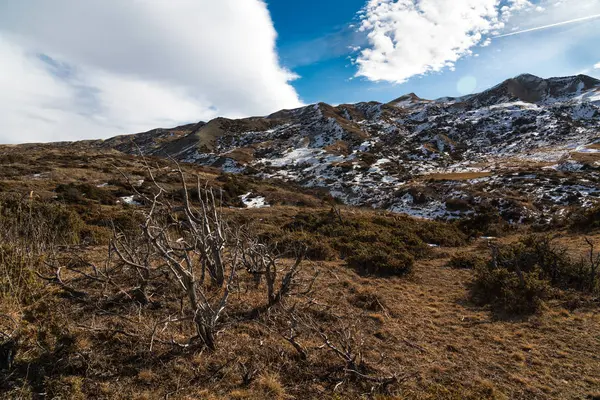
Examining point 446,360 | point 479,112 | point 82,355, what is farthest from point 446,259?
point 479,112

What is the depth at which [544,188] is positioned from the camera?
1109 inches

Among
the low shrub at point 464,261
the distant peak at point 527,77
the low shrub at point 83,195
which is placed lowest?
the low shrub at point 464,261

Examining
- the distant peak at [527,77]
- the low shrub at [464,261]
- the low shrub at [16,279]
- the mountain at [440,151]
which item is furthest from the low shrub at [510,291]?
the distant peak at [527,77]

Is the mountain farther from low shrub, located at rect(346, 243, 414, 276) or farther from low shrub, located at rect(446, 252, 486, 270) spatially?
low shrub, located at rect(446, 252, 486, 270)

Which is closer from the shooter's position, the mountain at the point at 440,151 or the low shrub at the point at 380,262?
the low shrub at the point at 380,262

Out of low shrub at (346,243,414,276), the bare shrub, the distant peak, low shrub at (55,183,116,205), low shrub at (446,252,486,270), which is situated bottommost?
low shrub at (446,252,486,270)

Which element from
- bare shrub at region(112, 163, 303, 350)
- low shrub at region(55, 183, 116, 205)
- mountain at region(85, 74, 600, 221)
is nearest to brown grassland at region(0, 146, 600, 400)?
bare shrub at region(112, 163, 303, 350)

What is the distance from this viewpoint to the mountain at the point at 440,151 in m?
28.5

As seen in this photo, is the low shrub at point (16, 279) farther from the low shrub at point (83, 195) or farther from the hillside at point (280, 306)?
the low shrub at point (83, 195)

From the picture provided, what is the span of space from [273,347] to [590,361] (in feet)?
18.1

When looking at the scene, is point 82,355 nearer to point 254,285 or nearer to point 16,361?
point 16,361

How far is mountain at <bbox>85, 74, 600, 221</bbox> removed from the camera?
28547 millimetres

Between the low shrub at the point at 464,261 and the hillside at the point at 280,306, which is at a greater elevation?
the hillside at the point at 280,306

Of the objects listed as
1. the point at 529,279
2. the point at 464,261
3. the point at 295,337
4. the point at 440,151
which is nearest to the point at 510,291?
the point at 529,279
